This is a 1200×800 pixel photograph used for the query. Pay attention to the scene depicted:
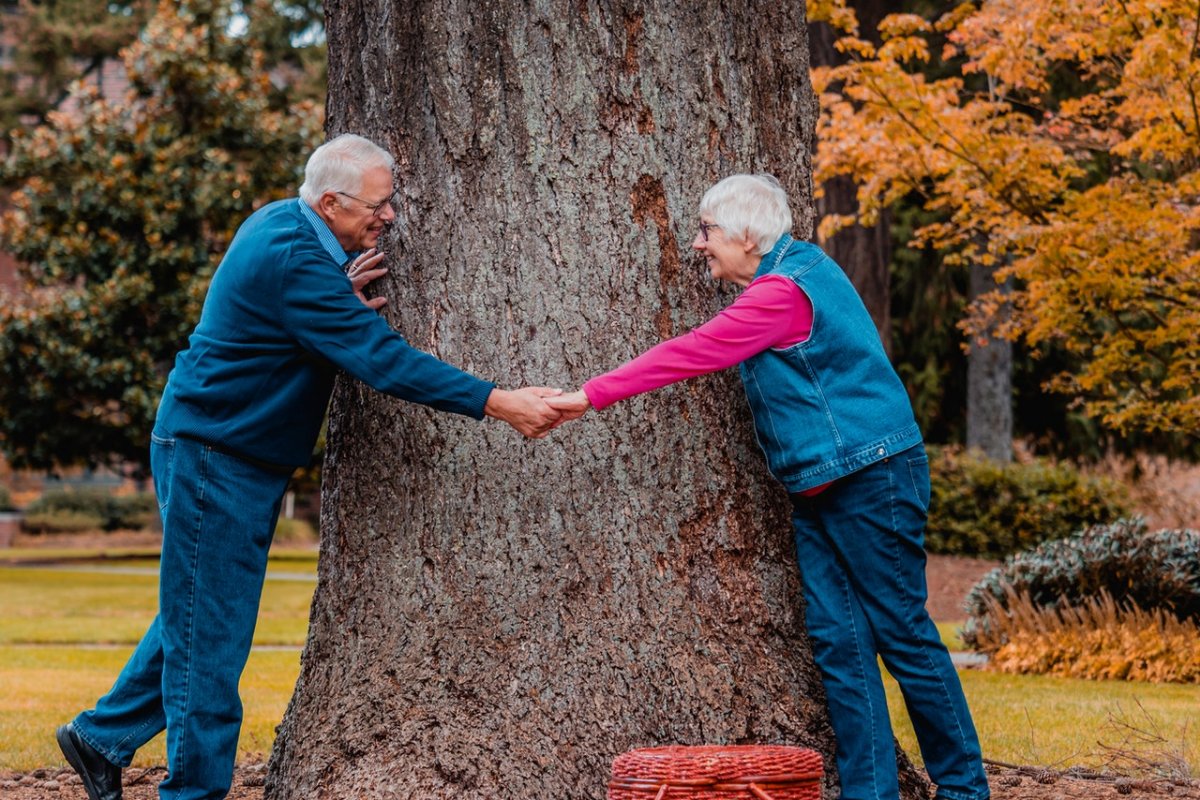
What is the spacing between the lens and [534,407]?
143 inches

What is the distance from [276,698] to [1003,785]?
4.04 metres

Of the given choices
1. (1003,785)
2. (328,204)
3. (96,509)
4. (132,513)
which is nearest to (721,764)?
(328,204)

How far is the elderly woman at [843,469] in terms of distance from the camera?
3742 millimetres

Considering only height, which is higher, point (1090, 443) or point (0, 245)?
point (0, 245)

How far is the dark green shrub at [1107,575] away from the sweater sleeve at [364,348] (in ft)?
19.9

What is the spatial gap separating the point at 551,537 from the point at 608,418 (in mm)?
367

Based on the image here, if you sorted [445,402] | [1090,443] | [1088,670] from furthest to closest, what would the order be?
[1090,443] → [1088,670] → [445,402]

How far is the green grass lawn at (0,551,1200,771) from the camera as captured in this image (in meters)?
5.62

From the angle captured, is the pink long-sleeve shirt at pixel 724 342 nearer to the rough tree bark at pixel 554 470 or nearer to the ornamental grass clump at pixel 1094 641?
the rough tree bark at pixel 554 470

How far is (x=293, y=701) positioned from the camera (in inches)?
162

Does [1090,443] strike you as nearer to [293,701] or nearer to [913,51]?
[913,51]

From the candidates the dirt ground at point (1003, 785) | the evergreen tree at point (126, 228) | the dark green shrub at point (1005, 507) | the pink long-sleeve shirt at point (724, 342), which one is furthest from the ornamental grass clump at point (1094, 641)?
the evergreen tree at point (126, 228)

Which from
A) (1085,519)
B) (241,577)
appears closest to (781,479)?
(241,577)

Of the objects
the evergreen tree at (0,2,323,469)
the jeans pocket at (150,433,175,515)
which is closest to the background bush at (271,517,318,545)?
the evergreen tree at (0,2,323,469)
